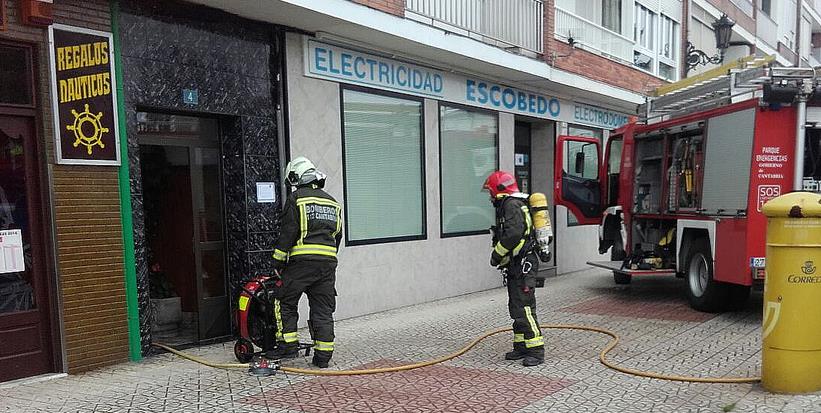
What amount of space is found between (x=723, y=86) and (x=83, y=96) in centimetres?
710

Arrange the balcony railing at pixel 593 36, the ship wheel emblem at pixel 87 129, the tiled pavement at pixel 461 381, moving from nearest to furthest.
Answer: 1. the tiled pavement at pixel 461 381
2. the ship wheel emblem at pixel 87 129
3. the balcony railing at pixel 593 36

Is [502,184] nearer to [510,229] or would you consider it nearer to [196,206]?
[510,229]

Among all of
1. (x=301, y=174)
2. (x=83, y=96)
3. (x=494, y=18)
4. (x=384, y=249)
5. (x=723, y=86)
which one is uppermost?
(x=494, y=18)

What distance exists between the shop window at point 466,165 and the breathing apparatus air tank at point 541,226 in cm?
372

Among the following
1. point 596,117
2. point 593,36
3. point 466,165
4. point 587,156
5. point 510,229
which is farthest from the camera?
point 596,117

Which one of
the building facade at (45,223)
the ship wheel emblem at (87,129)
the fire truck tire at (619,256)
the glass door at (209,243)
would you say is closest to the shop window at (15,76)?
the building facade at (45,223)

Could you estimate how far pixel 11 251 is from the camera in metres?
5.36

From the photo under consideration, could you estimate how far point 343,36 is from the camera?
802cm

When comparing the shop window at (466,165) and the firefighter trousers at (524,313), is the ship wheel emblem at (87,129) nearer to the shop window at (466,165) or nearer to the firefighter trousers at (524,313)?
the firefighter trousers at (524,313)

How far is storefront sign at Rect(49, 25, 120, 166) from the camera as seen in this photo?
5527 millimetres

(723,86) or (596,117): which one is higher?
(596,117)

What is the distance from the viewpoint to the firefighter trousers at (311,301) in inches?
227

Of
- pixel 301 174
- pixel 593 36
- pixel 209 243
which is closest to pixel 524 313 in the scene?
pixel 301 174

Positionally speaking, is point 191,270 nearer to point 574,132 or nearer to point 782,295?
point 782,295
